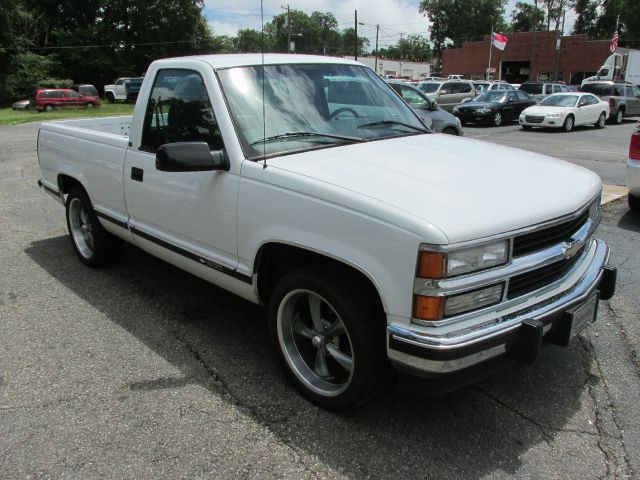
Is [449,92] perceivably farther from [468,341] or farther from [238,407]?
[468,341]

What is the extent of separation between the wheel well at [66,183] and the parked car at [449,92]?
21.7 meters

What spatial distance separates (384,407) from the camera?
3117 mm

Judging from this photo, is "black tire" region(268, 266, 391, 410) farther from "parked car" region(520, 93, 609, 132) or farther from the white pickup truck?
"parked car" region(520, 93, 609, 132)

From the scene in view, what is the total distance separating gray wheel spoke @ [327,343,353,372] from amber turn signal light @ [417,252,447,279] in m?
0.78

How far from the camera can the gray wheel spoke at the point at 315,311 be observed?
9.96 feet

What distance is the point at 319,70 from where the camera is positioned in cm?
392

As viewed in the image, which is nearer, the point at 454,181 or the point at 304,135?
the point at 454,181

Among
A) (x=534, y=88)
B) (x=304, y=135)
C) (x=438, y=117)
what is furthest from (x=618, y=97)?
(x=304, y=135)

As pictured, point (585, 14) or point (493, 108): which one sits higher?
point (585, 14)

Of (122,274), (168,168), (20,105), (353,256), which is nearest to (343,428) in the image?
(353,256)

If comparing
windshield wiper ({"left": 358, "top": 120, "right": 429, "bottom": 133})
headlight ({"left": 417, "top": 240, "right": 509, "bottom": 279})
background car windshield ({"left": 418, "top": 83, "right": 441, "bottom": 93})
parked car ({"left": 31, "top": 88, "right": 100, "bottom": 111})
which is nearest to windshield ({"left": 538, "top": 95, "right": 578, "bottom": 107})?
background car windshield ({"left": 418, "top": 83, "right": 441, "bottom": 93})

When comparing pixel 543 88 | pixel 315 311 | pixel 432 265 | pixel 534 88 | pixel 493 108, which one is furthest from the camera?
pixel 534 88

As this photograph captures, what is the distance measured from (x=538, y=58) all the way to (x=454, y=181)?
6817 centimetres

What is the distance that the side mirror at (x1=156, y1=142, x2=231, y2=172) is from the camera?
303 centimetres
